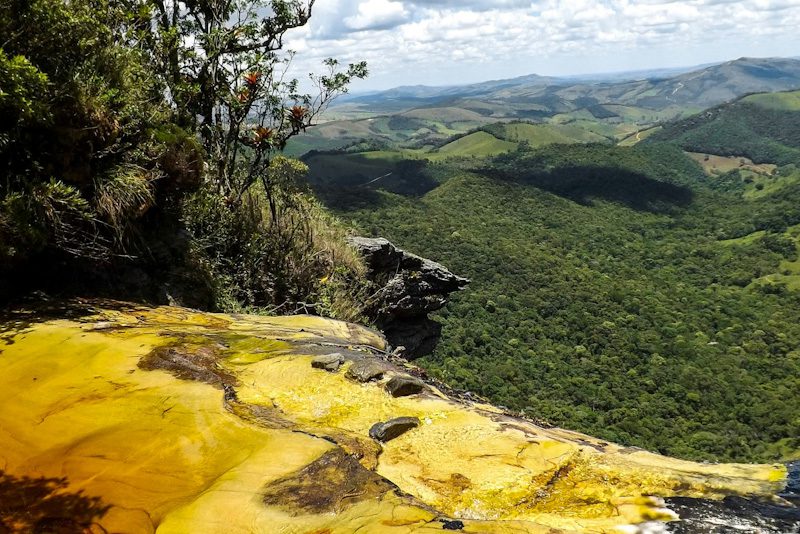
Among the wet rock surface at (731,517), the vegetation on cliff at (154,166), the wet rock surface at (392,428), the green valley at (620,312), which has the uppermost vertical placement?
the vegetation on cliff at (154,166)

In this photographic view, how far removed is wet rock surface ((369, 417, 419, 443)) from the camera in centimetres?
610

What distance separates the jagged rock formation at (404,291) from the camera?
20.2 m

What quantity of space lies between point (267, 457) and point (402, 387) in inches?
91.0

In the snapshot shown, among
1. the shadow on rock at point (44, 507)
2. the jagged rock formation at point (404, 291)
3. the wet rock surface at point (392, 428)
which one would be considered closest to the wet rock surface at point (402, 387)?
the wet rock surface at point (392, 428)

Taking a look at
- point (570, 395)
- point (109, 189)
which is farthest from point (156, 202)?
point (570, 395)

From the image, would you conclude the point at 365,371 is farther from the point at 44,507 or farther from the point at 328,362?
the point at 44,507

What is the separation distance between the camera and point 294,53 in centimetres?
1812

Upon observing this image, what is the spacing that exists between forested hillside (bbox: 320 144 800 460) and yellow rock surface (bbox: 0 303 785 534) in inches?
1124

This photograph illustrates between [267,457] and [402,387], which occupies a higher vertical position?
[267,457]

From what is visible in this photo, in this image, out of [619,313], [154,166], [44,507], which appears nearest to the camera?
[44,507]

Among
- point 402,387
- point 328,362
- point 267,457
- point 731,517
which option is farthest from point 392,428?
point 731,517

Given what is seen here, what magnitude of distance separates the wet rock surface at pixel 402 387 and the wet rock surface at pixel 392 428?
74 centimetres

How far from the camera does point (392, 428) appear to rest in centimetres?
620

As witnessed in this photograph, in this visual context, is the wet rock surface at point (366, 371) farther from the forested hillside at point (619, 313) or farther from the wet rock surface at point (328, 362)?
the forested hillside at point (619, 313)
